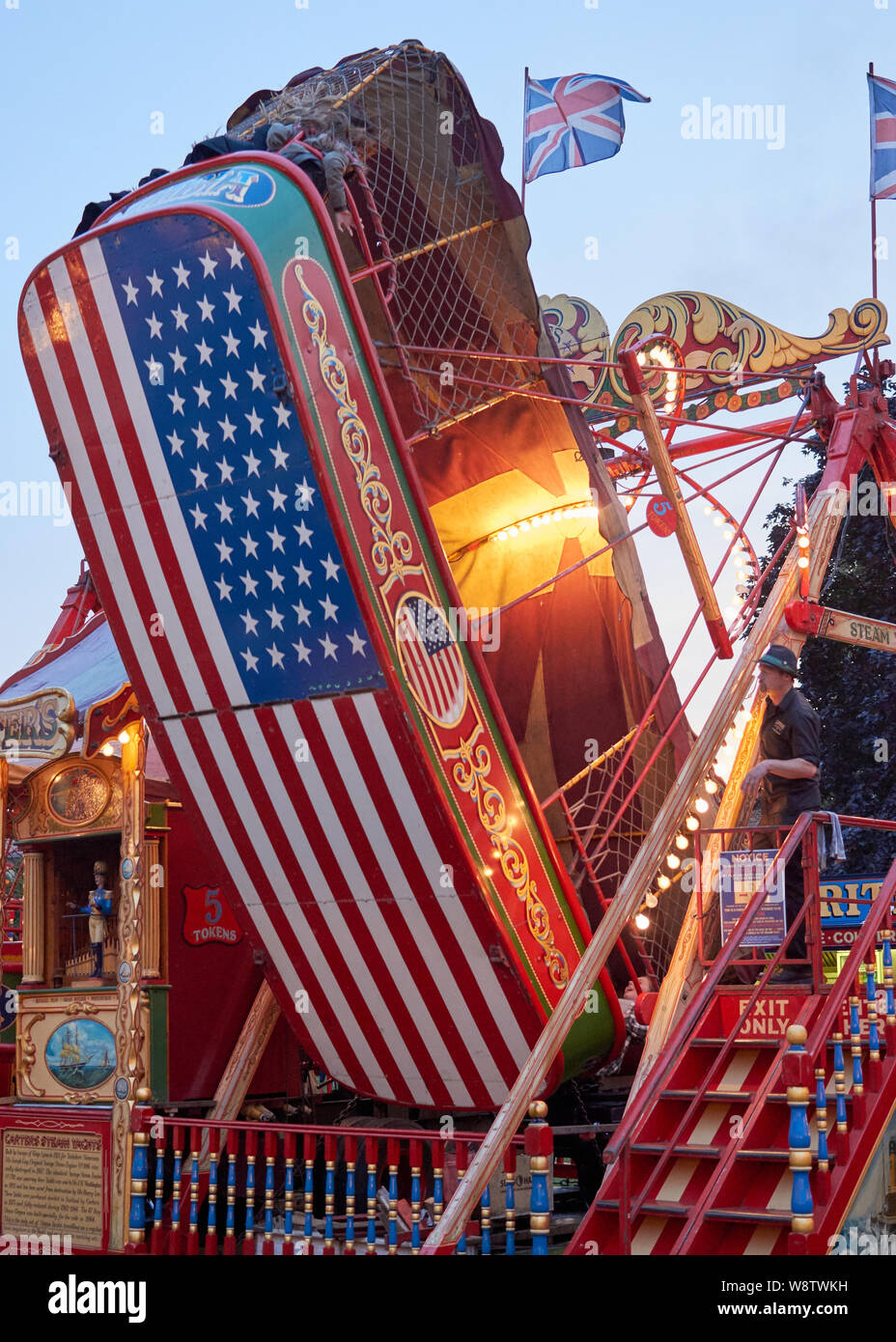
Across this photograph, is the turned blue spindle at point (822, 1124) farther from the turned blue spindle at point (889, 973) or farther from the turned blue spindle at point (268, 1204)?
the turned blue spindle at point (268, 1204)

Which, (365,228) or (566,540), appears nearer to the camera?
(365,228)

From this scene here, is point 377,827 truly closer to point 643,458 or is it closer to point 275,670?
point 275,670

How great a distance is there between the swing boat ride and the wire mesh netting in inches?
1.2

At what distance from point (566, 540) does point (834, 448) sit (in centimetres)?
223

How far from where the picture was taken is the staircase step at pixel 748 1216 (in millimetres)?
6379

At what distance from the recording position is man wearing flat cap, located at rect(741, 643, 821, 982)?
8203 mm

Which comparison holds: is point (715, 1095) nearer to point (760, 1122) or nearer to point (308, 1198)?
point (760, 1122)

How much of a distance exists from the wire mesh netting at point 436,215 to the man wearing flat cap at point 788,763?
2481mm

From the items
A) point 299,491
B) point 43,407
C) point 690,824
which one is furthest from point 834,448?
point 43,407

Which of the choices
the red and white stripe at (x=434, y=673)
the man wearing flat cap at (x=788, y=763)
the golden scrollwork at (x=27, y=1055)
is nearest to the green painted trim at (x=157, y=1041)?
the golden scrollwork at (x=27, y=1055)

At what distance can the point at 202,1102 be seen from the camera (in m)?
10.4

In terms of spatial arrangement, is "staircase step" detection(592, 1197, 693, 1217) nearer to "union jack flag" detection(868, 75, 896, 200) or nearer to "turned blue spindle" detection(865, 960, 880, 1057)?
"turned blue spindle" detection(865, 960, 880, 1057)

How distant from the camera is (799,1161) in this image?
6262 millimetres
